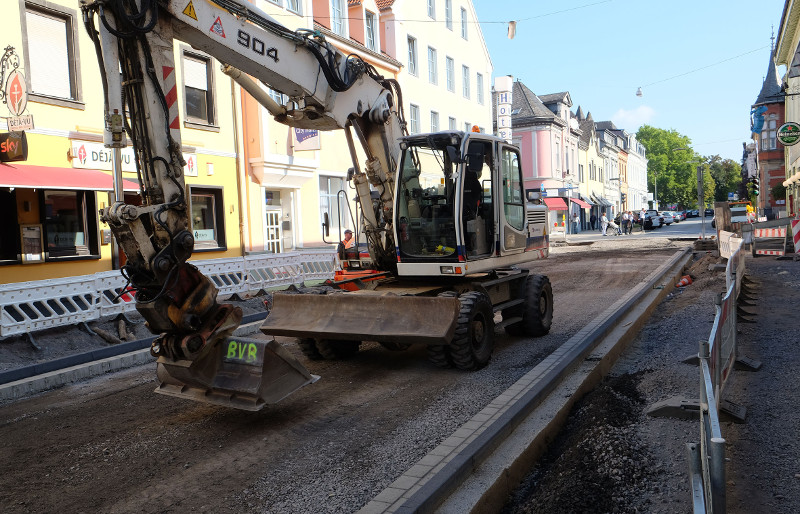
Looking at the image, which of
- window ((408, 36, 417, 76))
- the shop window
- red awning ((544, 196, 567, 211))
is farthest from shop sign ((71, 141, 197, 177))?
red awning ((544, 196, 567, 211))

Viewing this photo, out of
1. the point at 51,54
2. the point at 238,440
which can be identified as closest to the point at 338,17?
the point at 51,54

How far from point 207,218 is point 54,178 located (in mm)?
5560

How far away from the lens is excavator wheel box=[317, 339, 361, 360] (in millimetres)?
7785

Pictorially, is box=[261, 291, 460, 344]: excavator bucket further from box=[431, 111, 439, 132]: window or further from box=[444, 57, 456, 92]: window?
box=[444, 57, 456, 92]: window

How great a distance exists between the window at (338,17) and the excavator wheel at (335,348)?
1843 cm

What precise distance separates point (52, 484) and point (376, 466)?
2.35m

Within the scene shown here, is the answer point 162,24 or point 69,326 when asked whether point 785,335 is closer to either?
point 162,24

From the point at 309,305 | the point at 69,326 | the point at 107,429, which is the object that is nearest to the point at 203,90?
the point at 69,326

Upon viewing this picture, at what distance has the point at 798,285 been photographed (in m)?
12.8

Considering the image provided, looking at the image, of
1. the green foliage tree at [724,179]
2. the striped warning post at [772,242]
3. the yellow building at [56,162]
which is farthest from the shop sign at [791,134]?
the green foliage tree at [724,179]

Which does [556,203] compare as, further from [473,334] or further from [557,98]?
[473,334]

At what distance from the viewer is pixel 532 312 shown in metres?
8.99

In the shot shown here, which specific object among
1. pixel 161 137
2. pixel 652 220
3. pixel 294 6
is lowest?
pixel 652 220

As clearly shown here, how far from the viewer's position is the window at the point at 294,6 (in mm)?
20388
